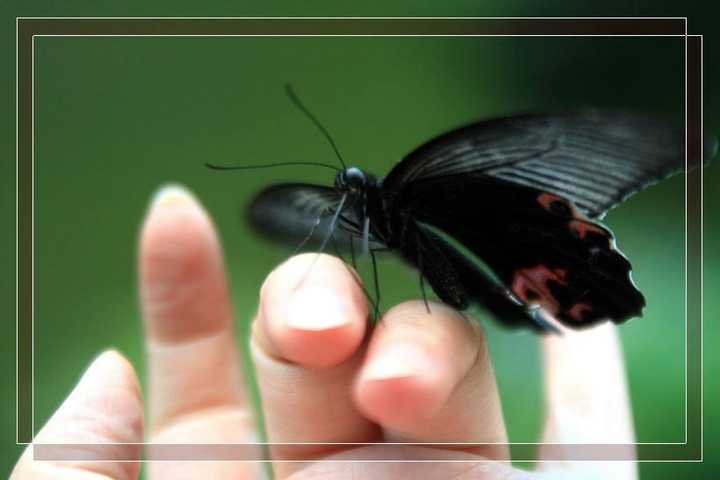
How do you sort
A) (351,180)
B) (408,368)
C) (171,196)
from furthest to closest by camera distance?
(171,196)
(351,180)
(408,368)

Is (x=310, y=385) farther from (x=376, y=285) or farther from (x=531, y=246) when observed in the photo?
(x=531, y=246)

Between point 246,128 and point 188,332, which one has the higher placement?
point 246,128

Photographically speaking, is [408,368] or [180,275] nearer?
[408,368]

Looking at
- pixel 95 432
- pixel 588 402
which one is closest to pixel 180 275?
pixel 95 432

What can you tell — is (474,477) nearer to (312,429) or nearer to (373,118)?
(312,429)

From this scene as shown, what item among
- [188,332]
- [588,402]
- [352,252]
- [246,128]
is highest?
[246,128]

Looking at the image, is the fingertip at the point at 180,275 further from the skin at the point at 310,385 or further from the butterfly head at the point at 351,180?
the butterfly head at the point at 351,180

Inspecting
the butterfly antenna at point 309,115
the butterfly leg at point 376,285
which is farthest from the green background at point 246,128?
the butterfly leg at point 376,285
